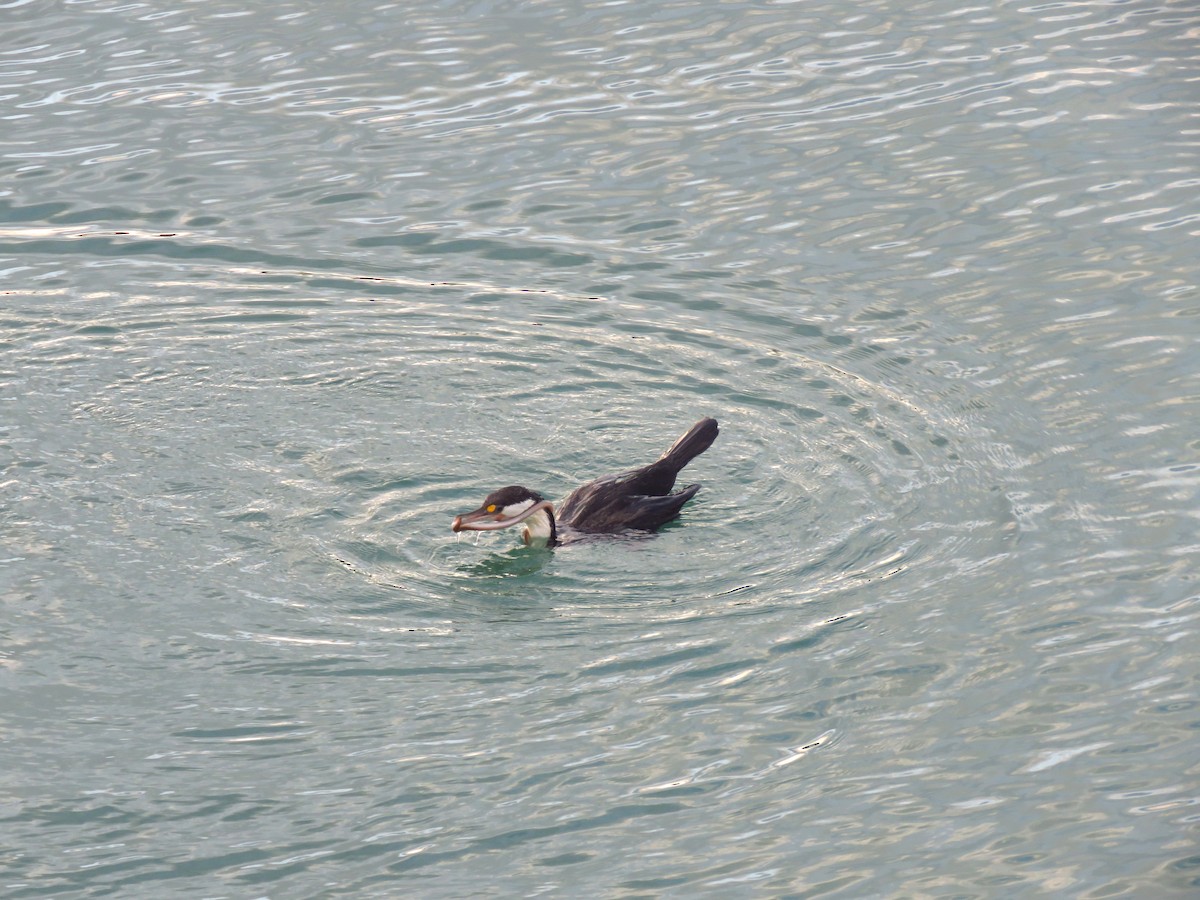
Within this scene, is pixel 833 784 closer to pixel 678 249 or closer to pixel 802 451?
pixel 802 451

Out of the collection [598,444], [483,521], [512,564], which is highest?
[483,521]

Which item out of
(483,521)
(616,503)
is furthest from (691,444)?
(483,521)

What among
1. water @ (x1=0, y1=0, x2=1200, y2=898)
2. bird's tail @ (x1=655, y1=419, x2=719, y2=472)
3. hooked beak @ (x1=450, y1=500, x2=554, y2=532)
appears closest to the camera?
water @ (x1=0, y1=0, x2=1200, y2=898)

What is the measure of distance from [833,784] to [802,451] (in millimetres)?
3804

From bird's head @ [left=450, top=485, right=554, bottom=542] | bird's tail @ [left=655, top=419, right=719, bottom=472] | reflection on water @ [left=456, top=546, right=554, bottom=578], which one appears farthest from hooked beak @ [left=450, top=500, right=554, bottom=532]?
bird's tail @ [left=655, top=419, right=719, bottom=472]

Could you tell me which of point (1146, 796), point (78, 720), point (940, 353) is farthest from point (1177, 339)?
point (78, 720)

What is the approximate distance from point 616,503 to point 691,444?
682 mm

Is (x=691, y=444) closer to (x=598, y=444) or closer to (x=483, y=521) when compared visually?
(x=598, y=444)

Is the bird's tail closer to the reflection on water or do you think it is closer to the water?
the water

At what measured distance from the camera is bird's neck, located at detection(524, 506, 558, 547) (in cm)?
1186

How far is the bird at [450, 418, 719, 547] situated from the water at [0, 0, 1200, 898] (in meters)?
0.25

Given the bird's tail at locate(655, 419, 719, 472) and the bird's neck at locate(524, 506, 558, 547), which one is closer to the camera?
the bird's neck at locate(524, 506, 558, 547)

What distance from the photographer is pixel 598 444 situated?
1299 cm

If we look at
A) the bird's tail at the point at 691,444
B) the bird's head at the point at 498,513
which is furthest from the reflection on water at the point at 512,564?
the bird's tail at the point at 691,444
